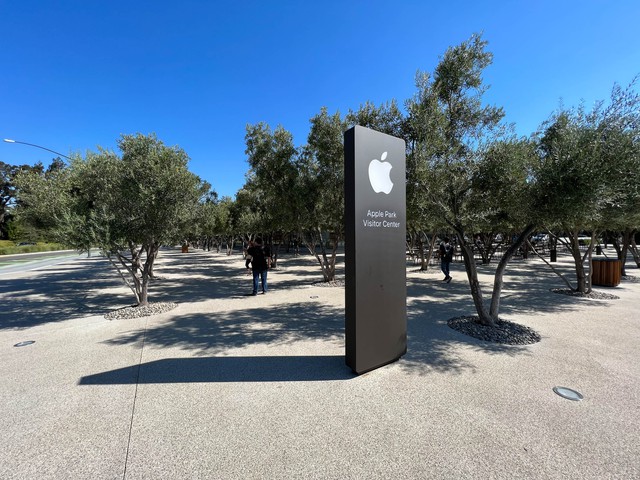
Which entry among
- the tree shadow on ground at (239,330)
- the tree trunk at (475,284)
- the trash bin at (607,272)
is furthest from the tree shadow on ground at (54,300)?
the trash bin at (607,272)

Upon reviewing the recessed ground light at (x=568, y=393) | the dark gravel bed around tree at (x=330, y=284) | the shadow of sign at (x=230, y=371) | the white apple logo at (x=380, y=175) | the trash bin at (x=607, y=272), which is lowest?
the shadow of sign at (x=230, y=371)

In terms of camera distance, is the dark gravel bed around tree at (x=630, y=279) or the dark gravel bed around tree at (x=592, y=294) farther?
the dark gravel bed around tree at (x=630, y=279)

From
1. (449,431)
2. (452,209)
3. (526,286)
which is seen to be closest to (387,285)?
(449,431)

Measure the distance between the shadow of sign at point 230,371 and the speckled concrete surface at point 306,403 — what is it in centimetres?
3

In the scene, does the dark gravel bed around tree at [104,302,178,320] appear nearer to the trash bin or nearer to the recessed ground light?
the recessed ground light

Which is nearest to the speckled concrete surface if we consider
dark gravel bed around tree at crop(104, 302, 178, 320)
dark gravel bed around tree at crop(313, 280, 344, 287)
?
dark gravel bed around tree at crop(104, 302, 178, 320)

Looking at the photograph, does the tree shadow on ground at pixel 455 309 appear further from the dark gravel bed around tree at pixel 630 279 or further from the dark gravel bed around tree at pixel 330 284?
the dark gravel bed around tree at pixel 330 284

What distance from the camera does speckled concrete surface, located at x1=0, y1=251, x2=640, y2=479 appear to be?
2.53 meters

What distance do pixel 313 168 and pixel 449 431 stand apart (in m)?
10.0

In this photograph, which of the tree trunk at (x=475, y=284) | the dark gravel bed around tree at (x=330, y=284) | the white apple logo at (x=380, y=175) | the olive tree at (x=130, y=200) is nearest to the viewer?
the white apple logo at (x=380, y=175)

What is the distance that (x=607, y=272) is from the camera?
10.8 metres

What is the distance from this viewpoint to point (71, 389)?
3.86 metres

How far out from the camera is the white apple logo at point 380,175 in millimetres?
4016

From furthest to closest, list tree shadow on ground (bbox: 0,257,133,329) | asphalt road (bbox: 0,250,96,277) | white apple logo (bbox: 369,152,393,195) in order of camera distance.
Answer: asphalt road (bbox: 0,250,96,277)
tree shadow on ground (bbox: 0,257,133,329)
white apple logo (bbox: 369,152,393,195)
